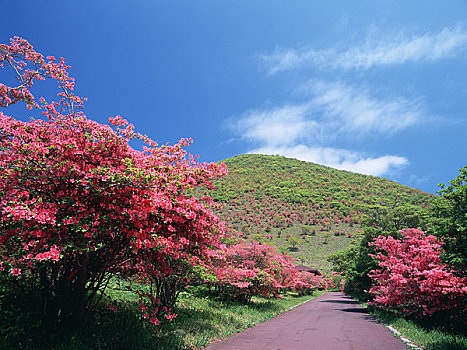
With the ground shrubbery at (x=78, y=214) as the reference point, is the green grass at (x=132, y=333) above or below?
below

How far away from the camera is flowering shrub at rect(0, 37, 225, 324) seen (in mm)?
4840

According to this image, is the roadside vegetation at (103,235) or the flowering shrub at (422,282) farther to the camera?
the flowering shrub at (422,282)

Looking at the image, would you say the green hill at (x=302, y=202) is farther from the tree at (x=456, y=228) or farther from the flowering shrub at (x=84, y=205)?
the flowering shrub at (x=84, y=205)

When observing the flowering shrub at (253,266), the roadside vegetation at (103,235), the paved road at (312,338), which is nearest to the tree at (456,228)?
the roadside vegetation at (103,235)

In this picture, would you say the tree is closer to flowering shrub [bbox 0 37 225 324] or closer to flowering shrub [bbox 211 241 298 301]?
flowering shrub [bbox 0 37 225 324]

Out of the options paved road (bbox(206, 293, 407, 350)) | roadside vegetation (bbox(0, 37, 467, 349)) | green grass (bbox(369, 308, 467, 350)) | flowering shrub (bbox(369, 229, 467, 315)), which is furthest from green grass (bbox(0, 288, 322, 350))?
flowering shrub (bbox(369, 229, 467, 315))

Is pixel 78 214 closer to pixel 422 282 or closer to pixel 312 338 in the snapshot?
pixel 312 338

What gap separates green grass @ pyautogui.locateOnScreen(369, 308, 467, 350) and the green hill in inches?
1268

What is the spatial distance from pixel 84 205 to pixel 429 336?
11084 mm

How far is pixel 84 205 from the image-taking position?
16.6 ft

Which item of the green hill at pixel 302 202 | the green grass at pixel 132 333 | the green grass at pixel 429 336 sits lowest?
the green grass at pixel 429 336

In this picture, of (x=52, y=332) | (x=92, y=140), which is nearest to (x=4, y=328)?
(x=52, y=332)

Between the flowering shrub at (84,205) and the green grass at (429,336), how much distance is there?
6900mm

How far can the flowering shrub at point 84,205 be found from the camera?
4840 mm
